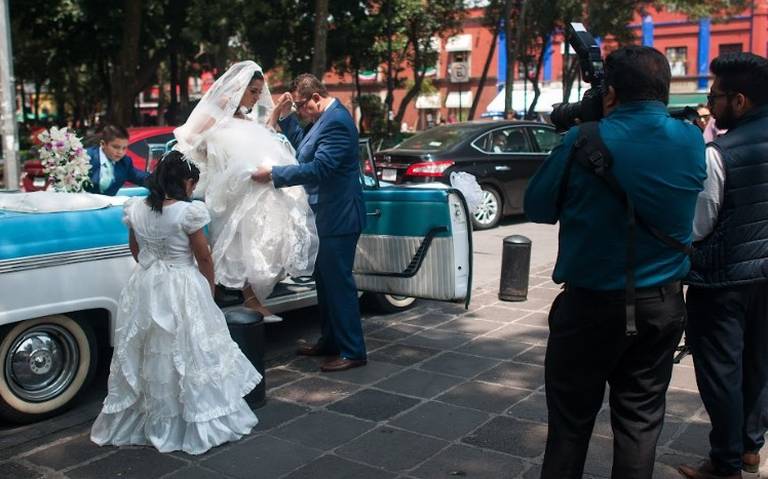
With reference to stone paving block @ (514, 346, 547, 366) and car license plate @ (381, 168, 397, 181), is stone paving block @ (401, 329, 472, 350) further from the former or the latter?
car license plate @ (381, 168, 397, 181)

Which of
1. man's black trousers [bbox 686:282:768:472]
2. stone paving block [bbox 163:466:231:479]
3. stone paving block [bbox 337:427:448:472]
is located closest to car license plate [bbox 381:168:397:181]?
stone paving block [bbox 337:427:448:472]

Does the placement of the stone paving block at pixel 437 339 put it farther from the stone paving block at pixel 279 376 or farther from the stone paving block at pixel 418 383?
the stone paving block at pixel 279 376

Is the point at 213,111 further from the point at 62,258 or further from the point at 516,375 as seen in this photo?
the point at 516,375

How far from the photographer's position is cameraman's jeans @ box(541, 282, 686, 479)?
2623 mm

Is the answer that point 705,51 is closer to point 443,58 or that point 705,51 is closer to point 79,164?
point 443,58

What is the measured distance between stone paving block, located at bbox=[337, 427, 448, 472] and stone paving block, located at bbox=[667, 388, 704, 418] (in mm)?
1416

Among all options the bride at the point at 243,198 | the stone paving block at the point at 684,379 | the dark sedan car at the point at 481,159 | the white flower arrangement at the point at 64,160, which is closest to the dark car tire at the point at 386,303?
the bride at the point at 243,198

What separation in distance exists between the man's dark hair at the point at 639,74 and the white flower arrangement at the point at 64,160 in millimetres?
4041

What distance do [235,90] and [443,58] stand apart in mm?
44770

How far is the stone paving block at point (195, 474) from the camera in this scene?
3588 mm

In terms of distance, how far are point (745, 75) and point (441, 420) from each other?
2.29 meters

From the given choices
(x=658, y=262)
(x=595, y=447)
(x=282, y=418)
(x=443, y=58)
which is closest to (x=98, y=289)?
(x=282, y=418)

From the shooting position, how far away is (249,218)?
4898 mm

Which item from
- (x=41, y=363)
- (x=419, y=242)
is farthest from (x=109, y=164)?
(x=419, y=242)
